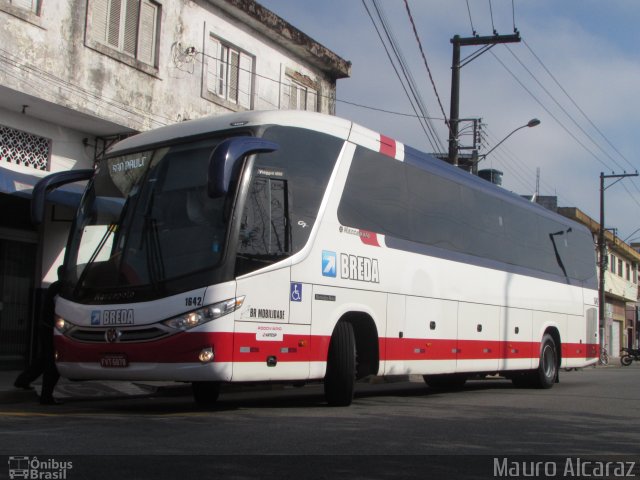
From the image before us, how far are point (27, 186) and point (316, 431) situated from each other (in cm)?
730

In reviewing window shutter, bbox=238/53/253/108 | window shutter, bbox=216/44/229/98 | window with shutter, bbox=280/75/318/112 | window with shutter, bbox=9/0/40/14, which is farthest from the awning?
window with shutter, bbox=280/75/318/112

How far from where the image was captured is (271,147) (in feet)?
27.3

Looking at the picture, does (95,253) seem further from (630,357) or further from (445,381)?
(630,357)

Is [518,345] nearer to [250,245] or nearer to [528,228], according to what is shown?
[528,228]

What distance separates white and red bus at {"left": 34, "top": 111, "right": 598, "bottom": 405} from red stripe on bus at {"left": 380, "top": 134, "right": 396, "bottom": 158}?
0.04 m

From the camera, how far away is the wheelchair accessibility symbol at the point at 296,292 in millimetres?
8727

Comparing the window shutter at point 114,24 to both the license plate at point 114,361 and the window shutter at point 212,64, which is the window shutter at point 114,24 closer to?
the window shutter at point 212,64

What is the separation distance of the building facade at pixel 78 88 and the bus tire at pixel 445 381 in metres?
7.30

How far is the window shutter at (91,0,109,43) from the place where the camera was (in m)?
14.7

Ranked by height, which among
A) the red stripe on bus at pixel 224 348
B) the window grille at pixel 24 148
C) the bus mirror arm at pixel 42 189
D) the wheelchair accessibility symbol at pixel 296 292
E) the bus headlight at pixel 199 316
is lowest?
the red stripe on bus at pixel 224 348

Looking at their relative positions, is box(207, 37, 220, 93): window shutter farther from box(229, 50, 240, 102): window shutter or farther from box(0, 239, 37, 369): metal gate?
box(0, 239, 37, 369): metal gate

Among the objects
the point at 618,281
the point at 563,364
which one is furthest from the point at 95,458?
the point at 618,281

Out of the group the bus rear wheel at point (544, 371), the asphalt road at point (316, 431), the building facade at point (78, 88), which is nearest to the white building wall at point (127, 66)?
the building facade at point (78, 88)

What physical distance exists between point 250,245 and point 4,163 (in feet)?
23.1
